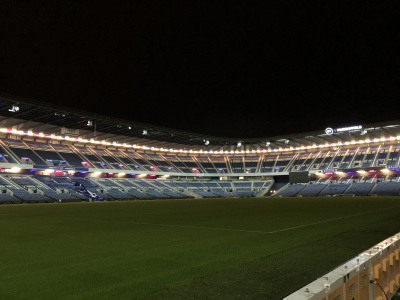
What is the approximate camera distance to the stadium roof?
4828cm

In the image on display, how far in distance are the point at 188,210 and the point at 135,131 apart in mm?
41479

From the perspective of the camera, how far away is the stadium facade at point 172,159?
2180 inches

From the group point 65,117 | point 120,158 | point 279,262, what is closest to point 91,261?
point 279,262

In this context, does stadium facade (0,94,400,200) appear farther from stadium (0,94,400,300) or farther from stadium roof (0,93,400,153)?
stadium (0,94,400,300)

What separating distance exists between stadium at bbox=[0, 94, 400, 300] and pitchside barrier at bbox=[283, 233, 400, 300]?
0.8 inches

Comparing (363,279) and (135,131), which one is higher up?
(135,131)

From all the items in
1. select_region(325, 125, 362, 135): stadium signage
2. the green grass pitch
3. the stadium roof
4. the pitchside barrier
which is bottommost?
the green grass pitch

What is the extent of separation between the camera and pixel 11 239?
38.6ft

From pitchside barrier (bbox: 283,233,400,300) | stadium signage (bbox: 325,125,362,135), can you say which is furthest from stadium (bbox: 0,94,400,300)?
stadium signage (bbox: 325,125,362,135)

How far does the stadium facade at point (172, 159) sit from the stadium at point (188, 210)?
1.31 ft

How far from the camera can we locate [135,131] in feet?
218

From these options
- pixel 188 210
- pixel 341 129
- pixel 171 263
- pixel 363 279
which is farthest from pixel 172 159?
pixel 363 279

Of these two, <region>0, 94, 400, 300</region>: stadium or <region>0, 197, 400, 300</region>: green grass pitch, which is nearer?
<region>0, 197, 400, 300</region>: green grass pitch

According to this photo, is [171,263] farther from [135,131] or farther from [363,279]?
[135,131]
